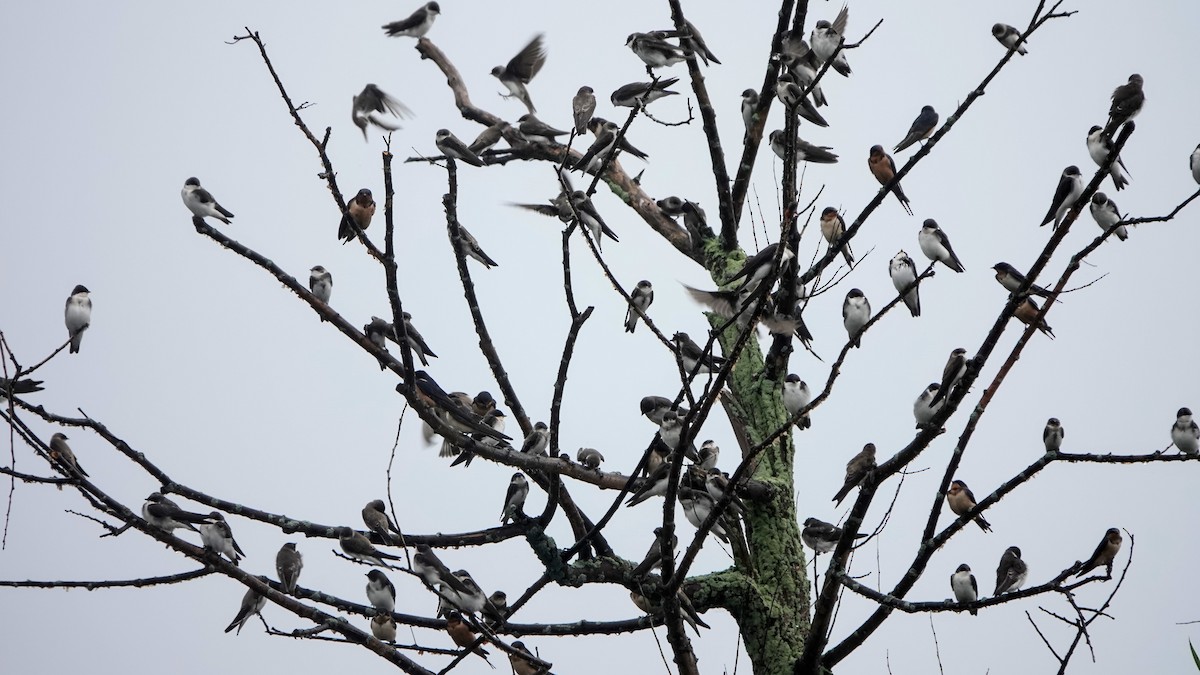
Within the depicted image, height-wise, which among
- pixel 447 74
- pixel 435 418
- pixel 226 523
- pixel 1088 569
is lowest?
pixel 1088 569

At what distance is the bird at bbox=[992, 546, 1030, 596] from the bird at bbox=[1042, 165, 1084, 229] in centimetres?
265

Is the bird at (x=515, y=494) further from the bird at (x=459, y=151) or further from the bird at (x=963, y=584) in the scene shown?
the bird at (x=963, y=584)

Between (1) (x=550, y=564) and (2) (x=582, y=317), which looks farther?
(2) (x=582, y=317)

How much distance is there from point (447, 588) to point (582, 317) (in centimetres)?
208

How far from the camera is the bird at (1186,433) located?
10164mm

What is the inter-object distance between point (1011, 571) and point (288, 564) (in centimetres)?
556

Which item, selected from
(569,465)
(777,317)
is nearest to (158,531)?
(569,465)

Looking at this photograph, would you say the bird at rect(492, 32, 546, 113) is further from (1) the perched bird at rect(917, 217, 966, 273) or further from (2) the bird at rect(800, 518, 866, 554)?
(2) the bird at rect(800, 518, 866, 554)

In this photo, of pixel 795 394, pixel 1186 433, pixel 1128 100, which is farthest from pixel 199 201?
pixel 1186 433

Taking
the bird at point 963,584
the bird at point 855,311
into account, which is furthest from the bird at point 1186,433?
the bird at point 855,311

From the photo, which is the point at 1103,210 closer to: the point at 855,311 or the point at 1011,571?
the point at 855,311

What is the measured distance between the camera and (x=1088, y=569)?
15.9ft

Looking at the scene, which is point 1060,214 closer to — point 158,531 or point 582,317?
point 582,317

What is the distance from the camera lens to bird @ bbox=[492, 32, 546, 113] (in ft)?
33.1
